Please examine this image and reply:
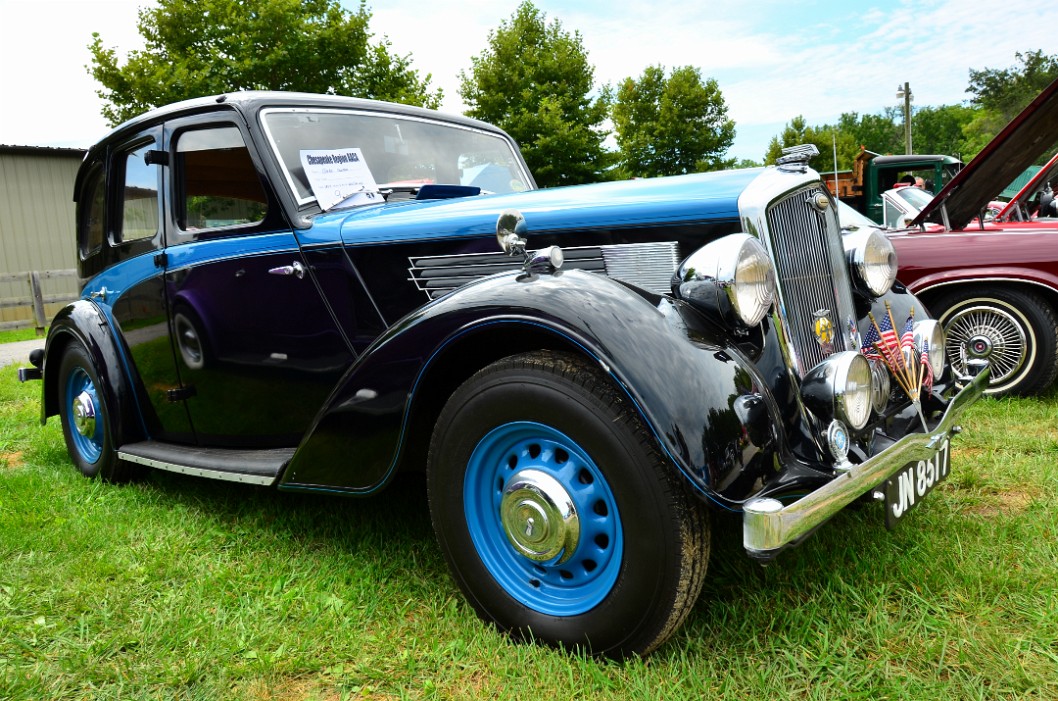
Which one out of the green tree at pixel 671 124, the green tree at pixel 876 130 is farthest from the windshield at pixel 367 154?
the green tree at pixel 876 130

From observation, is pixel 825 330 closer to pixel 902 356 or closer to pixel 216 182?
pixel 902 356

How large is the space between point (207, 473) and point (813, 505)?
7.47 feet

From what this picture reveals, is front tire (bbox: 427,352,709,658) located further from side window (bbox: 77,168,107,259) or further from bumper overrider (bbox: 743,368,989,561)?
side window (bbox: 77,168,107,259)

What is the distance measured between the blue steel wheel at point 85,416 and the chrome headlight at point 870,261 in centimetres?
334

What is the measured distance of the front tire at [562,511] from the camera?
1.75 meters

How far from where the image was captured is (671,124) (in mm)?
25250

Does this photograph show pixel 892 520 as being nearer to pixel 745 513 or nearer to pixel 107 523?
pixel 745 513

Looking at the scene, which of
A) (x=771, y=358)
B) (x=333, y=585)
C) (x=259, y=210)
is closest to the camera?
(x=771, y=358)

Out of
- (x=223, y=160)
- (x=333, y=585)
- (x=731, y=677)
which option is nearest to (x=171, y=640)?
(x=333, y=585)

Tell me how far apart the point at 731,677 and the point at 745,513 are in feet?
1.67

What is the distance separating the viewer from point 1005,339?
14.9 ft

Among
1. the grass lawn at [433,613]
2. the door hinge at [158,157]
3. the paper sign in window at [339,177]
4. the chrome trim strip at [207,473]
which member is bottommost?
the grass lawn at [433,613]

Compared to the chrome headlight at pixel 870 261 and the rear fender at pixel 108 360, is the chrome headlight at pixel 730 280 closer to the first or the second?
the chrome headlight at pixel 870 261

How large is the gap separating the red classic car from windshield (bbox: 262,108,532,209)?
9.46 feet
